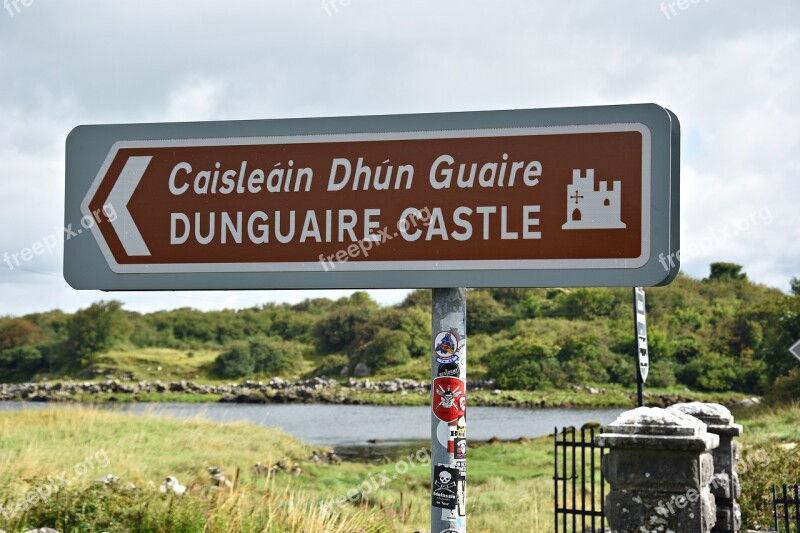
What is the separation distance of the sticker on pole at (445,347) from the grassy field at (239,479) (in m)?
4.10

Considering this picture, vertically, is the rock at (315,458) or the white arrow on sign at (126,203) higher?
the white arrow on sign at (126,203)

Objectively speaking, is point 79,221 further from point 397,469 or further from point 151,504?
point 397,469

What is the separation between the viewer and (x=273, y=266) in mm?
2635

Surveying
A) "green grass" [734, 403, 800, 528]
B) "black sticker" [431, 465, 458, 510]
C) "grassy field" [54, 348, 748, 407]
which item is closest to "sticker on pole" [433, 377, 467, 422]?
"black sticker" [431, 465, 458, 510]

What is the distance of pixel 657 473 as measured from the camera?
13.5 feet

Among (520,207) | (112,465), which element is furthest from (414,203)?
(112,465)

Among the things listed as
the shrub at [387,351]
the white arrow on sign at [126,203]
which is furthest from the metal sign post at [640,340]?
the shrub at [387,351]

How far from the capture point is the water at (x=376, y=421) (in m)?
24.4

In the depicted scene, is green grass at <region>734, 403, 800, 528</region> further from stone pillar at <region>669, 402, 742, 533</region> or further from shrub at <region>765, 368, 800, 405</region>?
shrub at <region>765, 368, 800, 405</region>

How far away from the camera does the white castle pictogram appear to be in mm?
2420

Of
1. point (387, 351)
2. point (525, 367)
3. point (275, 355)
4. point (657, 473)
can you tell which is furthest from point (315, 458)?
point (275, 355)

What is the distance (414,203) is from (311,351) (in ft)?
227

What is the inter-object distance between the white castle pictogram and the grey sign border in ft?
0.35

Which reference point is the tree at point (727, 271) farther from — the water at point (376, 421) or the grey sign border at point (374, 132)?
the grey sign border at point (374, 132)
